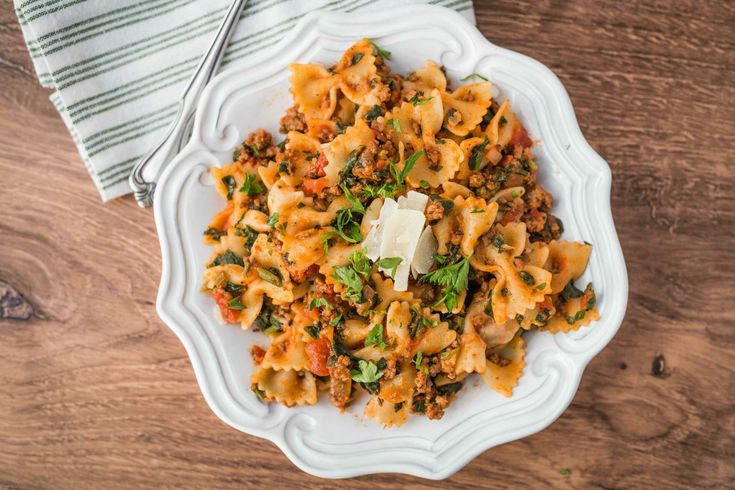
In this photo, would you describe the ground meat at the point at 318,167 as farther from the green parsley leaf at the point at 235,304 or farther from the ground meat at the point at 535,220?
the ground meat at the point at 535,220

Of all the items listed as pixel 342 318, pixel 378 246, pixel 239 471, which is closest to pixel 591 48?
pixel 378 246

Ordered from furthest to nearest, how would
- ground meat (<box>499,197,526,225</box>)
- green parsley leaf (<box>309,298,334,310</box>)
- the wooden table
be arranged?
the wooden table
ground meat (<box>499,197,526,225</box>)
green parsley leaf (<box>309,298,334,310</box>)

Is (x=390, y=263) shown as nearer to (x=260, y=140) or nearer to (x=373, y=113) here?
(x=373, y=113)

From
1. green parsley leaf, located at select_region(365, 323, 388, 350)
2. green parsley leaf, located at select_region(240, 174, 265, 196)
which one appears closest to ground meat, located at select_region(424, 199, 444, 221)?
green parsley leaf, located at select_region(365, 323, 388, 350)

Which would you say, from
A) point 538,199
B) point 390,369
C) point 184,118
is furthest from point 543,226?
point 184,118

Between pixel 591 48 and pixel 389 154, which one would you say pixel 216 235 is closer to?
pixel 389 154

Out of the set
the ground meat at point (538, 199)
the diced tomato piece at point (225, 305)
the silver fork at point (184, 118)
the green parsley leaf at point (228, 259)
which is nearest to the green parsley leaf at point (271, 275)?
the green parsley leaf at point (228, 259)

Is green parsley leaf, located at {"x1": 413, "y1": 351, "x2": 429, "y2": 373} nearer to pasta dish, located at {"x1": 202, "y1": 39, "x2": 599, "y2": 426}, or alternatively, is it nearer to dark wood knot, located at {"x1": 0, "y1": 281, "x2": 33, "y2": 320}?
pasta dish, located at {"x1": 202, "y1": 39, "x2": 599, "y2": 426}
